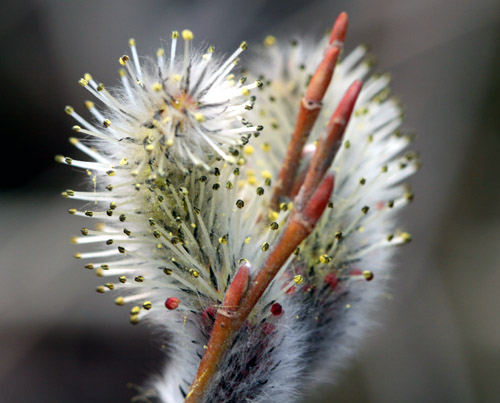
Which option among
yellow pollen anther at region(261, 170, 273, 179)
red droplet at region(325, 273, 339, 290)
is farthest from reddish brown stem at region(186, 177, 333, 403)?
yellow pollen anther at region(261, 170, 273, 179)

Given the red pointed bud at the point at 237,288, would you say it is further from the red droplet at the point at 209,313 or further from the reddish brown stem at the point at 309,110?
the reddish brown stem at the point at 309,110

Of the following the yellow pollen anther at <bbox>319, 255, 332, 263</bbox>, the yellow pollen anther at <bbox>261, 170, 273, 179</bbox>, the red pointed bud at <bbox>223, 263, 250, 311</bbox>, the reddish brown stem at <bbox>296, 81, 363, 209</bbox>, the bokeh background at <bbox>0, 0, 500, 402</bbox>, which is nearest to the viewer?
the reddish brown stem at <bbox>296, 81, 363, 209</bbox>

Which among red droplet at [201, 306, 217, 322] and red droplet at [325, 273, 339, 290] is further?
red droplet at [325, 273, 339, 290]

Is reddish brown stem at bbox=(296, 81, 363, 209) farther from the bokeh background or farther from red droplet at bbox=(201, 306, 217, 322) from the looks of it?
the bokeh background

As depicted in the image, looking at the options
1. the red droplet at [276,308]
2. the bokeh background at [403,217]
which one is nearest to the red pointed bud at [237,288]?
the red droplet at [276,308]

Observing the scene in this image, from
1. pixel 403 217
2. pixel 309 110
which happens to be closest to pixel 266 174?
pixel 309 110

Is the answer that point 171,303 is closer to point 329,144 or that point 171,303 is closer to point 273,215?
point 273,215

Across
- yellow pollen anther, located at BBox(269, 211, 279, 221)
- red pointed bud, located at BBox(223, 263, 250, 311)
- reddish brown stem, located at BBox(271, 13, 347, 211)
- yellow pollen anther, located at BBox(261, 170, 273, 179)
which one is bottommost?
red pointed bud, located at BBox(223, 263, 250, 311)
